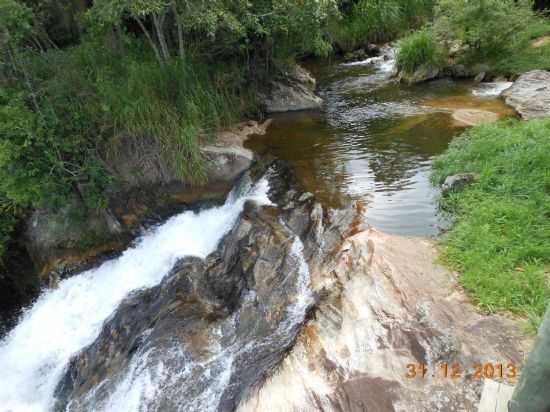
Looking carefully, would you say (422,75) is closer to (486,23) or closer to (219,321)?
(486,23)

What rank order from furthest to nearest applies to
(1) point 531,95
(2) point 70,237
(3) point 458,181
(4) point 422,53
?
(4) point 422,53
(1) point 531,95
(2) point 70,237
(3) point 458,181

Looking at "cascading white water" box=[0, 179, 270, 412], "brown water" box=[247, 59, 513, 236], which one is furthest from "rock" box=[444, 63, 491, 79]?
"cascading white water" box=[0, 179, 270, 412]

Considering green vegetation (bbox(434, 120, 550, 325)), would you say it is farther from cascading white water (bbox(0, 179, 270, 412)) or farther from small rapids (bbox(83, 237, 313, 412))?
cascading white water (bbox(0, 179, 270, 412))

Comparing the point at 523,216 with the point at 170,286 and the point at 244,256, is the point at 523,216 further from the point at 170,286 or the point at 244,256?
the point at 170,286

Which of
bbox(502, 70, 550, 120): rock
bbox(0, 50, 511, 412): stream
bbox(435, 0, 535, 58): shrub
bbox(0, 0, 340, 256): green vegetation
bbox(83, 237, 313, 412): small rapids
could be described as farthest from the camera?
bbox(435, 0, 535, 58): shrub

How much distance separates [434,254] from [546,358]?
3.22 m

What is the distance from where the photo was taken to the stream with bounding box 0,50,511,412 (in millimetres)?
4793

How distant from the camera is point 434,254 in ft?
14.0

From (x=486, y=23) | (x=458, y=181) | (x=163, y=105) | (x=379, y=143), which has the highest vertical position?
(x=486, y=23)

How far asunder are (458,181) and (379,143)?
232 centimetres

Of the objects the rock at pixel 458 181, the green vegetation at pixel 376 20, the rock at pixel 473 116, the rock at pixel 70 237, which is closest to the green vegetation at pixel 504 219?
the rock at pixel 458 181

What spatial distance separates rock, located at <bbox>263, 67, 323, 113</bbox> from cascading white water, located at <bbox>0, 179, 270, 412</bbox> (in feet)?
11.8

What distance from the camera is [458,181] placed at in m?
5.32

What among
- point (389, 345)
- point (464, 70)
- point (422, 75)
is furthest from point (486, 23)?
point (389, 345)
